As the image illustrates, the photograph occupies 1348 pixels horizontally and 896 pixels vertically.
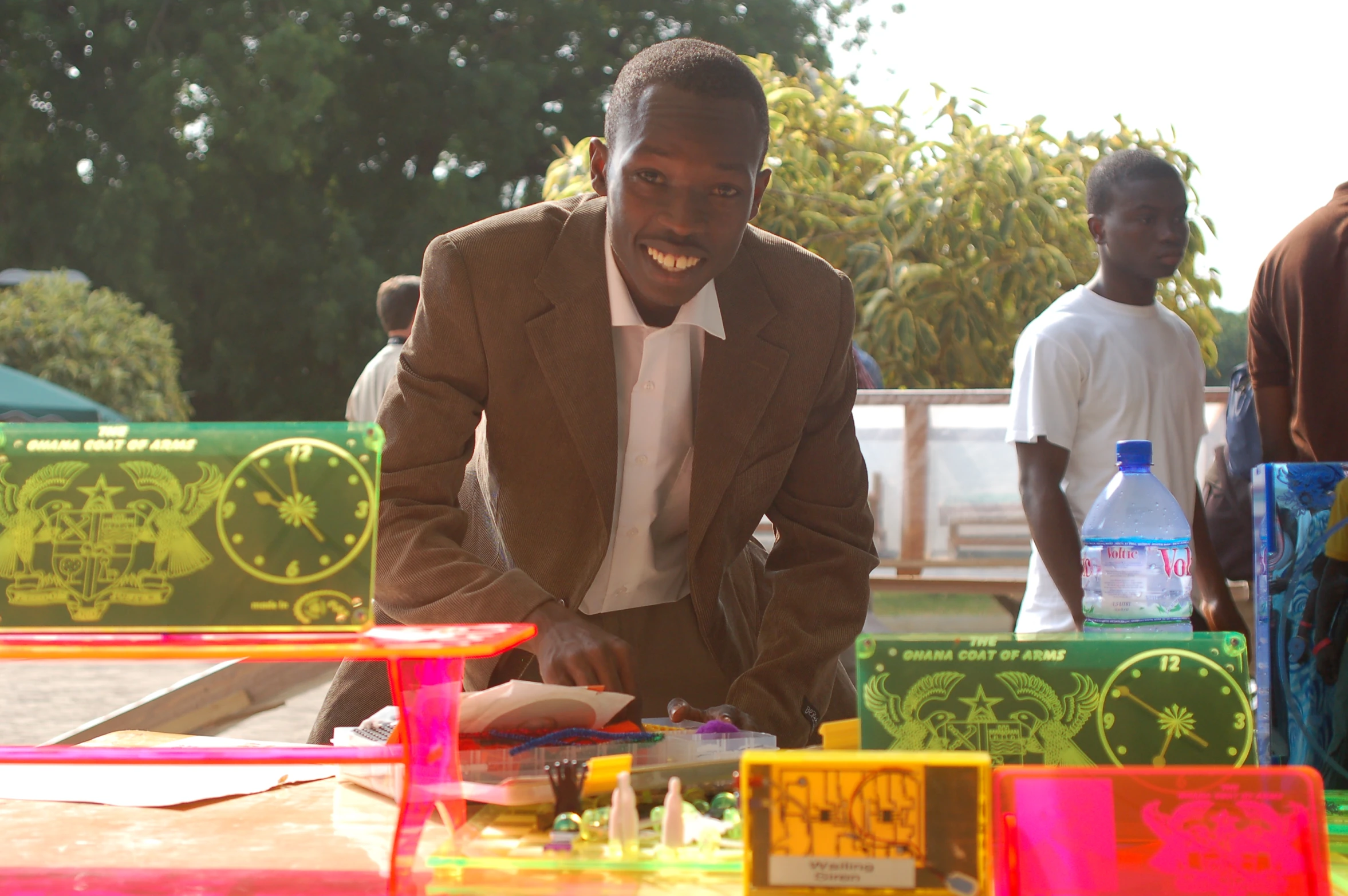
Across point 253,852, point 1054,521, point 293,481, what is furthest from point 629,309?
point 1054,521

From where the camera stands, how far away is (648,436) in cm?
196

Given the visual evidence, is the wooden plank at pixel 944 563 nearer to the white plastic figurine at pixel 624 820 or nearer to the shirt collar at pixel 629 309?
the shirt collar at pixel 629 309

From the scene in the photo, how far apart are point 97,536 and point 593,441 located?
789 millimetres

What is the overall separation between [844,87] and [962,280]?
1.47 metres

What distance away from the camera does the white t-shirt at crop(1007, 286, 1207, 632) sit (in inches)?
111

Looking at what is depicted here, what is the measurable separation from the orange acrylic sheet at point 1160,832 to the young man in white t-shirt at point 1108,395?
177cm

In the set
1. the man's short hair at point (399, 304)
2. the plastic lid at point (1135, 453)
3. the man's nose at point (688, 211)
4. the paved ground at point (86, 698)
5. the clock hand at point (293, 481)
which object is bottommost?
the paved ground at point (86, 698)

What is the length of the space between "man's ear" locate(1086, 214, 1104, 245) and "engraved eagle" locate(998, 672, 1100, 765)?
213cm

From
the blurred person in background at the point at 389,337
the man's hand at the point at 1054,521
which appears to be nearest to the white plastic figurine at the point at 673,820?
the man's hand at the point at 1054,521

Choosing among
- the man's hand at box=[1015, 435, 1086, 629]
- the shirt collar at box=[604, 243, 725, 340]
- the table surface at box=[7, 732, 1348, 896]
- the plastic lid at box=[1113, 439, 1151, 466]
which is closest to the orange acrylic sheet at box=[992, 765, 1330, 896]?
the table surface at box=[7, 732, 1348, 896]

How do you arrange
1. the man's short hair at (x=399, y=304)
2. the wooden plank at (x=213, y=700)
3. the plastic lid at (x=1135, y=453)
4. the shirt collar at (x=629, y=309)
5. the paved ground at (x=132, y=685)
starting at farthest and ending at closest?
the man's short hair at (x=399, y=304) < the paved ground at (x=132, y=685) < the wooden plank at (x=213, y=700) < the shirt collar at (x=629, y=309) < the plastic lid at (x=1135, y=453)

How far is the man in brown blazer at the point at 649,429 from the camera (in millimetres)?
1755

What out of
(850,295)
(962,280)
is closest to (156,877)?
(850,295)

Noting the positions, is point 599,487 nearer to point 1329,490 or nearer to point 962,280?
point 1329,490
